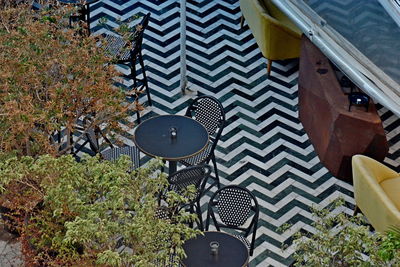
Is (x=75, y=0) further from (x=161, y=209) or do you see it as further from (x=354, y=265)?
(x=354, y=265)

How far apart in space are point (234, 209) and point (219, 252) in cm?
91

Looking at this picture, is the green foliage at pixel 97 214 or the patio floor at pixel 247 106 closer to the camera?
the green foliage at pixel 97 214

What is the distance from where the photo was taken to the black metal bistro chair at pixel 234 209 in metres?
9.49

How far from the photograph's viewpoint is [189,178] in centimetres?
946

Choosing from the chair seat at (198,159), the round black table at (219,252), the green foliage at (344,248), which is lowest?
the chair seat at (198,159)

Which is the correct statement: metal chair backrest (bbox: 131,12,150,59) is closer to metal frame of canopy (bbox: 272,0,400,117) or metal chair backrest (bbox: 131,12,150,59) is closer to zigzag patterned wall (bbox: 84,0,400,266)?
zigzag patterned wall (bbox: 84,0,400,266)

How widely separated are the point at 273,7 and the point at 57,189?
18.3ft

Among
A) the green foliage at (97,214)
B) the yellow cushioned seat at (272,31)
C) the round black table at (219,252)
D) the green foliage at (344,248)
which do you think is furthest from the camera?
the yellow cushioned seat at (272,31)

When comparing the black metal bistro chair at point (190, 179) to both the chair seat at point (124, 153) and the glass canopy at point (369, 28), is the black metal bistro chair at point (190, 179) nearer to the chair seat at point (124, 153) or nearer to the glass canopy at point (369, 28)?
the chair seat at point (124, 153)

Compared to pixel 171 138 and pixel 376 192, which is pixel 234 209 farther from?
pixel 376 192

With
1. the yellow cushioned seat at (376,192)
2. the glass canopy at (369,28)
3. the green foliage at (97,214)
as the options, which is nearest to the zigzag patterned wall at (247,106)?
the yellow cushioned seat at (376,192)

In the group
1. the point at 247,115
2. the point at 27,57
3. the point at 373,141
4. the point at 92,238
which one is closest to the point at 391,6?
the point at 373,141

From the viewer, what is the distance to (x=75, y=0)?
1189 centimetres

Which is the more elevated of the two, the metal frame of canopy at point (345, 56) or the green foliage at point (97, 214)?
the green foliage at point (97, 214)
